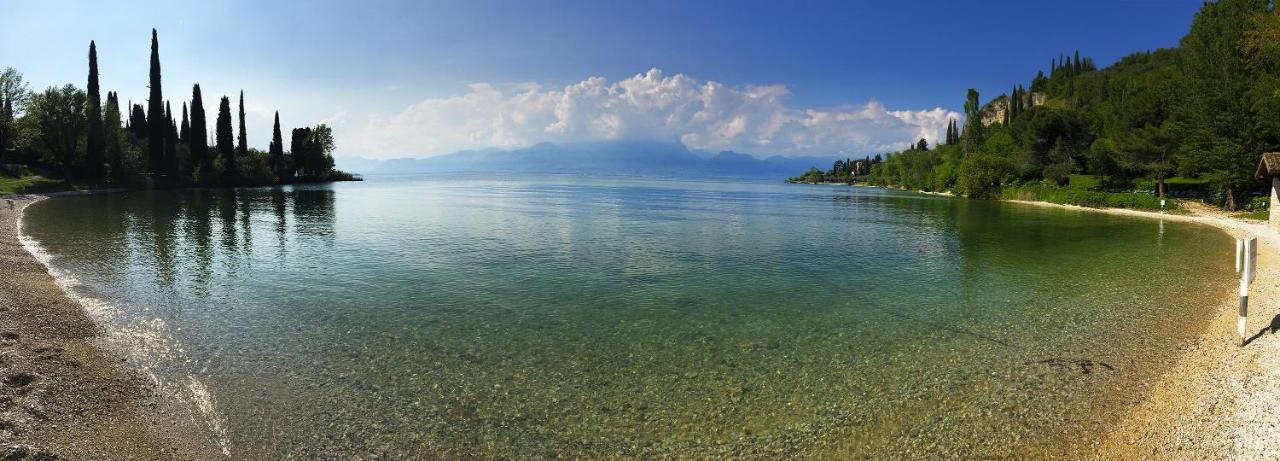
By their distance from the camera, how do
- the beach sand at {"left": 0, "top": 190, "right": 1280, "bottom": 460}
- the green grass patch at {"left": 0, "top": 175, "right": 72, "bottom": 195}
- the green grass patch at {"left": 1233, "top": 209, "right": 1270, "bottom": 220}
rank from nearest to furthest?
the beach sand at {"left": 0, "top": 190, "right": 1280, "bottom": 460}
the green grass patch at {"left": 1233, "top": 209, "right": 1270, "bottom": 220}
the green grass patch at {"left": 0, "top": 175, "right": 72, "bottom": 195}

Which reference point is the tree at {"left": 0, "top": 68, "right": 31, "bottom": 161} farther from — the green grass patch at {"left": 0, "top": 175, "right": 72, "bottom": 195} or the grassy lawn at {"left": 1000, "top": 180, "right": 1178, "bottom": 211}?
the grassy lawn at {"left": 1000, "top": 180, "right": 1178, "bottom": 211}

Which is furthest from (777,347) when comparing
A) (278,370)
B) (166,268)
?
(166,268)

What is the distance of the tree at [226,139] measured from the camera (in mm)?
104875

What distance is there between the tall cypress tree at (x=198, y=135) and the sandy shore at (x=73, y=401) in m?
101

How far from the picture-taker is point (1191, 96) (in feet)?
188

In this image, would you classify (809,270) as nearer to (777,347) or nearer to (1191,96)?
(777,347)

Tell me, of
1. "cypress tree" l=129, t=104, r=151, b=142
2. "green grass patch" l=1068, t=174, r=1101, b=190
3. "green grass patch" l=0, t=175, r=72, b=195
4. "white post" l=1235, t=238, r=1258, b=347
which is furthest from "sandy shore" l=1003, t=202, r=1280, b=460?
"cypress tree" l=129, t=104, r=151, b=142

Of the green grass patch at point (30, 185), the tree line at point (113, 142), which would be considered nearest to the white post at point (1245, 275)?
the green grass patch at point (30, 185)

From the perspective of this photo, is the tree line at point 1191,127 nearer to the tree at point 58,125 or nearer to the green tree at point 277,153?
the tree at point 58,125

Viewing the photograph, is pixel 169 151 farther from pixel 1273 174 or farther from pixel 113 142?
pixel 1273 174

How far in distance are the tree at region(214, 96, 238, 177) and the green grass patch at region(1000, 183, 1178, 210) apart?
13211 centimetres

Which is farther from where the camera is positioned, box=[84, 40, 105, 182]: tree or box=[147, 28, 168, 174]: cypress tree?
box=[147, 28, 168, 174]: cypress tree

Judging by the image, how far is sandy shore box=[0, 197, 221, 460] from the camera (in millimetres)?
8578

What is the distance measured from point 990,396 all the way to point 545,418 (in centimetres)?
851
